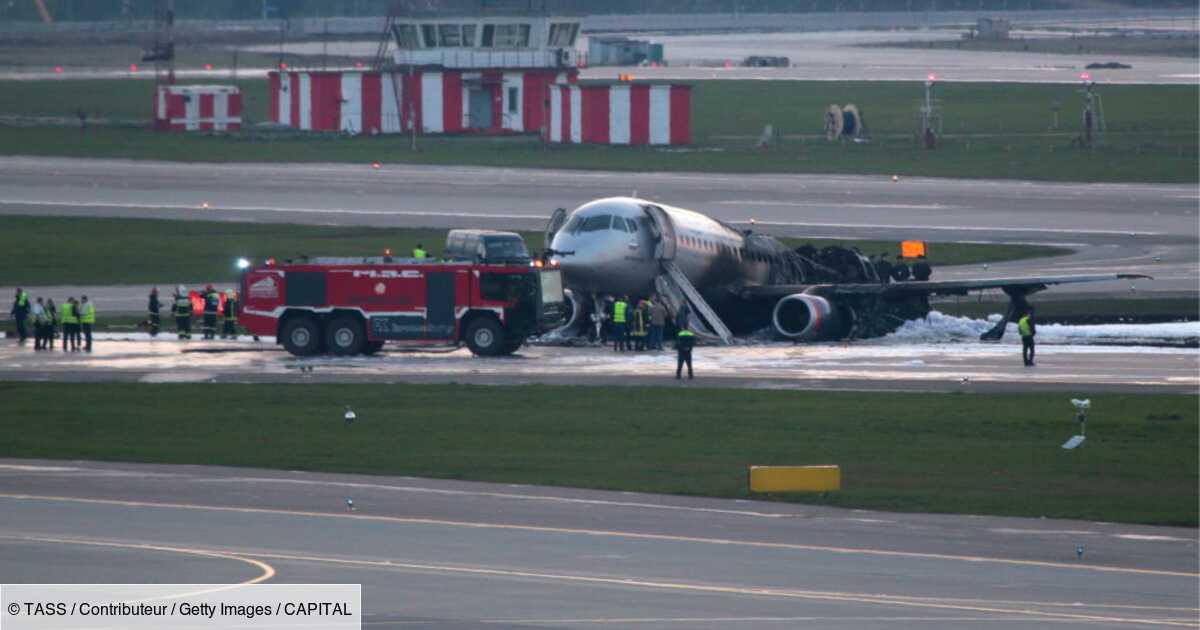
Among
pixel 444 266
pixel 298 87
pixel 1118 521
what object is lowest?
pixel 1118 521

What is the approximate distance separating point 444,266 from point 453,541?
24794 millimetres

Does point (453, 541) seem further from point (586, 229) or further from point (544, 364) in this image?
point (586, 229)

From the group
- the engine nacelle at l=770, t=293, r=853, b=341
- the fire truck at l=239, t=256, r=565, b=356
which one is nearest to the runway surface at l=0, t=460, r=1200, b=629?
the fire truck at l=239, t=256, r=565, b=356

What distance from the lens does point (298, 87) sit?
12900cm

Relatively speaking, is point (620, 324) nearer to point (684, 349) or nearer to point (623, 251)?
point (623, 251)

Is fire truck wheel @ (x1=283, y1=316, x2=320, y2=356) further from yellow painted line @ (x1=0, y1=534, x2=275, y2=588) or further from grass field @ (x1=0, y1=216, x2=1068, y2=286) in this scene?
yellow painted line @ (x1=0, y1=534, x2=275, y2=588)

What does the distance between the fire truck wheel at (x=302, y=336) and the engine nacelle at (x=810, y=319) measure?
13.9m

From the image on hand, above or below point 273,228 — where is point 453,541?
below

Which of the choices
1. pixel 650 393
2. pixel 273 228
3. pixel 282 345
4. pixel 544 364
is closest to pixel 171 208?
pixel 273 228

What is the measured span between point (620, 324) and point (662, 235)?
3037 millimetres

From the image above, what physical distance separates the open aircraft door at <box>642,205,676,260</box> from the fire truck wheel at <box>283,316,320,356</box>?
9.98 meters

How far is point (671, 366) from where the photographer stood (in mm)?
49094

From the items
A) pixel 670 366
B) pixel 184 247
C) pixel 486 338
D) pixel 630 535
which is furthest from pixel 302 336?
pixel 184 247

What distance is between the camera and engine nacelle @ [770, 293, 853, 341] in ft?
183
